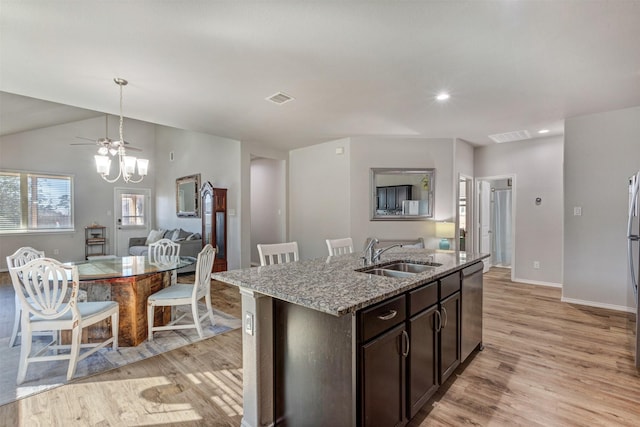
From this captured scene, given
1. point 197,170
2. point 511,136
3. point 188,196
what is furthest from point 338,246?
point 188,196

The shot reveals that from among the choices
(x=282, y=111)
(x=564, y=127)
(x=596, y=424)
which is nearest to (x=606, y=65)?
(x=564, y=127)

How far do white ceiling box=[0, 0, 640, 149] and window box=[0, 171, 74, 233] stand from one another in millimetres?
4821

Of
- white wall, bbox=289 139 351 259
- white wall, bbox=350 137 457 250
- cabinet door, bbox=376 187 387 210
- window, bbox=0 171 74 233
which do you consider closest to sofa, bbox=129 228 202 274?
window, bbox=0 171 74 233

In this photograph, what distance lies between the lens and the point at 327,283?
1.63 meters

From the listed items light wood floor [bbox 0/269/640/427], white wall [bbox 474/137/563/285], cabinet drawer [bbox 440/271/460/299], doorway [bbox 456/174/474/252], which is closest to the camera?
light wood floor [bbox 0/269/640/427]

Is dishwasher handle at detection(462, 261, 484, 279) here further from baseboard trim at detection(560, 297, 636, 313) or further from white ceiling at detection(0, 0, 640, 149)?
baseboard trim at detection(560, 297, 636, 313)

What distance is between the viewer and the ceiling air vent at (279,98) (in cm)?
322

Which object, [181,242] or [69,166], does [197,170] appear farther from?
[69,166]

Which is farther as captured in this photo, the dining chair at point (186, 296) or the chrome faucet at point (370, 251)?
the dining chair at point (186, 296)

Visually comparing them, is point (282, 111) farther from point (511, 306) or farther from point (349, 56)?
point (511, 306)

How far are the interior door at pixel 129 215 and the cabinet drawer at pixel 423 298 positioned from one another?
8445 mm

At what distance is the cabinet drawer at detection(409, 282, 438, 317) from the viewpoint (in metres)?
1.67

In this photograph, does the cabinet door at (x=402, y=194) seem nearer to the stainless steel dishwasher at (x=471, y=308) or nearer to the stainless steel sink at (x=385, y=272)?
the stainless steel dishwasher at (x=471, y=308)

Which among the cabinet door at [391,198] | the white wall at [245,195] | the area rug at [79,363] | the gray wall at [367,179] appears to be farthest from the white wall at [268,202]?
Answer: the area rug at [79,363]
